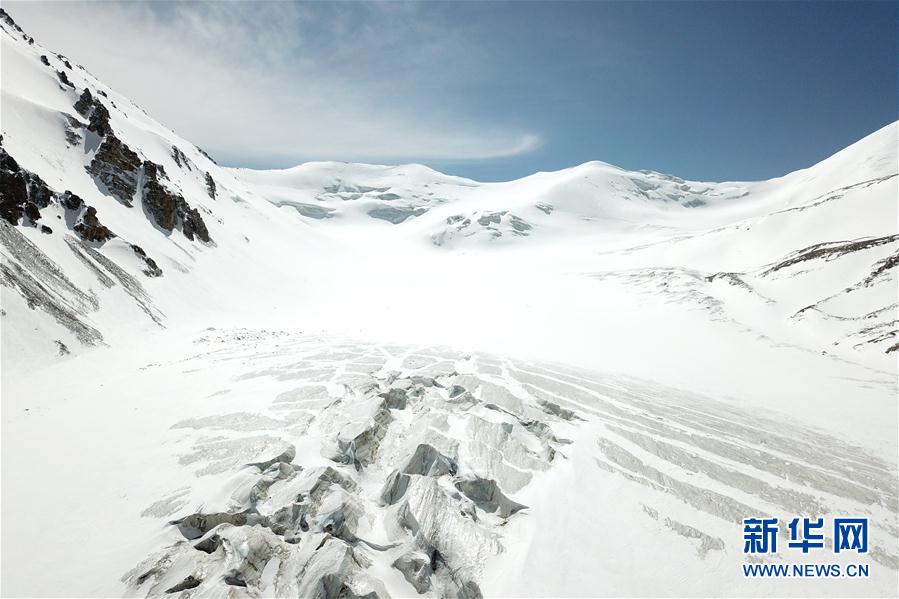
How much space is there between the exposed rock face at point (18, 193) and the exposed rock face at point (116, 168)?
38.2 feet

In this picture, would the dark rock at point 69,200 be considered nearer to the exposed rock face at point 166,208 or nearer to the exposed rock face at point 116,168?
the exposed rock face at point 116,168

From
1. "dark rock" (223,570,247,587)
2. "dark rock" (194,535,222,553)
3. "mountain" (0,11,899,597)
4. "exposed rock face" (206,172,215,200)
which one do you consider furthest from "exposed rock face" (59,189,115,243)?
"exposed rock face" (206,172,215,200)

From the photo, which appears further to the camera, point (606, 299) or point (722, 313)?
point (606, 299)

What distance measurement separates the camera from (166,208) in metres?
38.2

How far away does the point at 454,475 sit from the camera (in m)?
10.8

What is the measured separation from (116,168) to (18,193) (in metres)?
17.2

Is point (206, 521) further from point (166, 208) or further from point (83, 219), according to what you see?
point (166, 208)

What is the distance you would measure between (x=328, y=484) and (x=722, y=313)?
38.8 m

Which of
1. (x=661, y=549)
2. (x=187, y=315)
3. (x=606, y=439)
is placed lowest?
(x=661, y=549)

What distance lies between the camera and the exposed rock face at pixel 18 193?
21.1 meters

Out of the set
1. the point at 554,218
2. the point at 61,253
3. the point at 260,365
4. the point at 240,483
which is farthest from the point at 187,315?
the point at 554,218

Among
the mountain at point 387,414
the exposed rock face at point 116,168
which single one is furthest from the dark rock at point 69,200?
the exposed rock face at point 116,168

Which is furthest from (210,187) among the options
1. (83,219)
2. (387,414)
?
(387,414)

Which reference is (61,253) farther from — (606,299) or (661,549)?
(606,299)
